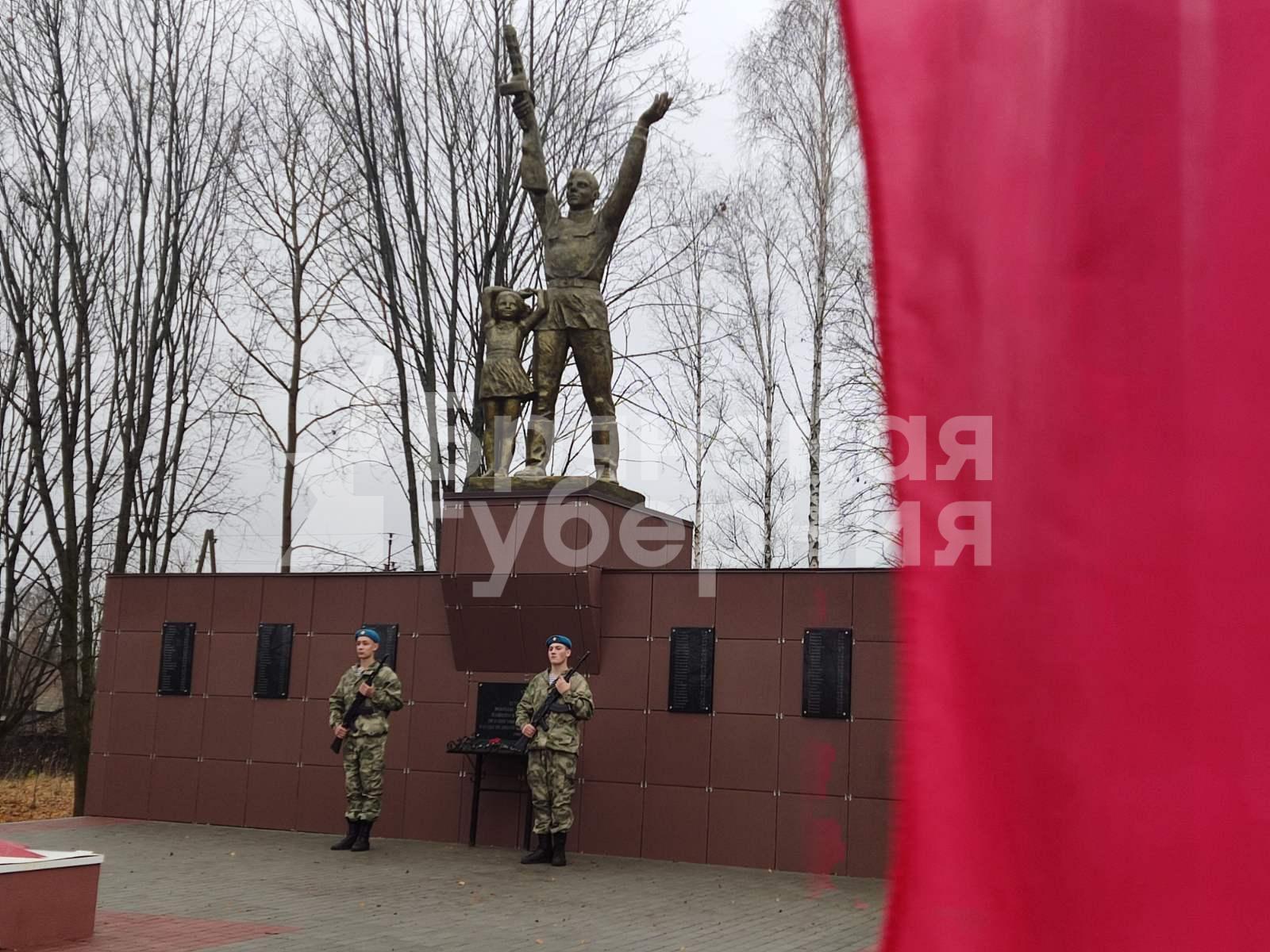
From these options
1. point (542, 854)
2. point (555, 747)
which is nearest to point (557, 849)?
point (542, 854)

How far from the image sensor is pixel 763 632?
11312 millimetres

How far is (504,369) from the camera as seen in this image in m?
12.6

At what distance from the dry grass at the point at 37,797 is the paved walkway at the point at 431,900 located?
7139 millimetres

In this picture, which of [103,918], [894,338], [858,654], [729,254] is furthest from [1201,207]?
[729,254]

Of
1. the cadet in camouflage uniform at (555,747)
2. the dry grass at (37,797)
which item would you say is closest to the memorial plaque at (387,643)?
the cadet in camouflage uniform at (555,747)

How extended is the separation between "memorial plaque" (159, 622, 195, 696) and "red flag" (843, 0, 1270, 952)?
13.4 m

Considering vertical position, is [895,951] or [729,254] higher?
[729,254]

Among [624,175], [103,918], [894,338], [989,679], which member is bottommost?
[103,918]

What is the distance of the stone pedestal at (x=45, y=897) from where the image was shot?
6.43 meters

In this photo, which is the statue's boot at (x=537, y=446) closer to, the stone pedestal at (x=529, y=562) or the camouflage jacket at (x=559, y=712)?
the stone pedestal at (x=529, y=562)

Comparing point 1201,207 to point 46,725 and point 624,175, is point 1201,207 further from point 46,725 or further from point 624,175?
point 46,725

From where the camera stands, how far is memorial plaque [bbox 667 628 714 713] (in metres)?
11.4

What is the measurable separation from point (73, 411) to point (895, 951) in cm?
1916

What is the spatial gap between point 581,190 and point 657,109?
105 centimetres
